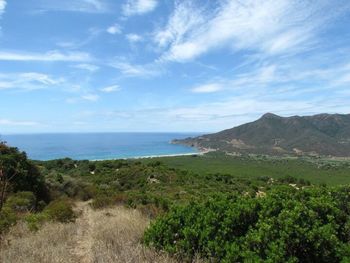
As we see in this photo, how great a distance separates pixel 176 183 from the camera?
43.2 m

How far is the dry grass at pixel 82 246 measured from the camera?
14.4 ft

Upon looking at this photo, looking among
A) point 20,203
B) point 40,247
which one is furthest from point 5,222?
point 20,203

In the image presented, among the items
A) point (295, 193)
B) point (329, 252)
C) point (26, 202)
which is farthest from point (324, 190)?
point (26, 202)

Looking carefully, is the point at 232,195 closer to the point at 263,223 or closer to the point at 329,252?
the point at 263,223

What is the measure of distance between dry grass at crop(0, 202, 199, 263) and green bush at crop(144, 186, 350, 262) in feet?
1.28

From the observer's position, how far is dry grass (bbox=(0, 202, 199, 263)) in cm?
438

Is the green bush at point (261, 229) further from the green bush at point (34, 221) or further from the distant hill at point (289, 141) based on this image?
the distant hill at point (289, 141)

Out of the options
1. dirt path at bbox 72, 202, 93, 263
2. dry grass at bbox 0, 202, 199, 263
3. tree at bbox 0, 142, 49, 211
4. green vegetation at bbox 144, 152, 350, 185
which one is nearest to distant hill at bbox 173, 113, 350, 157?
green vegetation at bbox 144, 152, 350, 185

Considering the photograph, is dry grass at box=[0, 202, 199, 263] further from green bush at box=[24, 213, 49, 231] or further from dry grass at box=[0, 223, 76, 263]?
green bush at box=[24, 213, 49, 231]

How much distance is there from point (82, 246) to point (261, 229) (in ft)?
9.60

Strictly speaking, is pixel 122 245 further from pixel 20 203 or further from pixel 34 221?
pixel 20 203

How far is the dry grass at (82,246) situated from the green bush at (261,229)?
39 cm

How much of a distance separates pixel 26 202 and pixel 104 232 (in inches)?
452

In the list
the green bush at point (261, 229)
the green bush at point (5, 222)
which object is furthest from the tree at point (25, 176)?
A: the green bush at point (261, 229)
